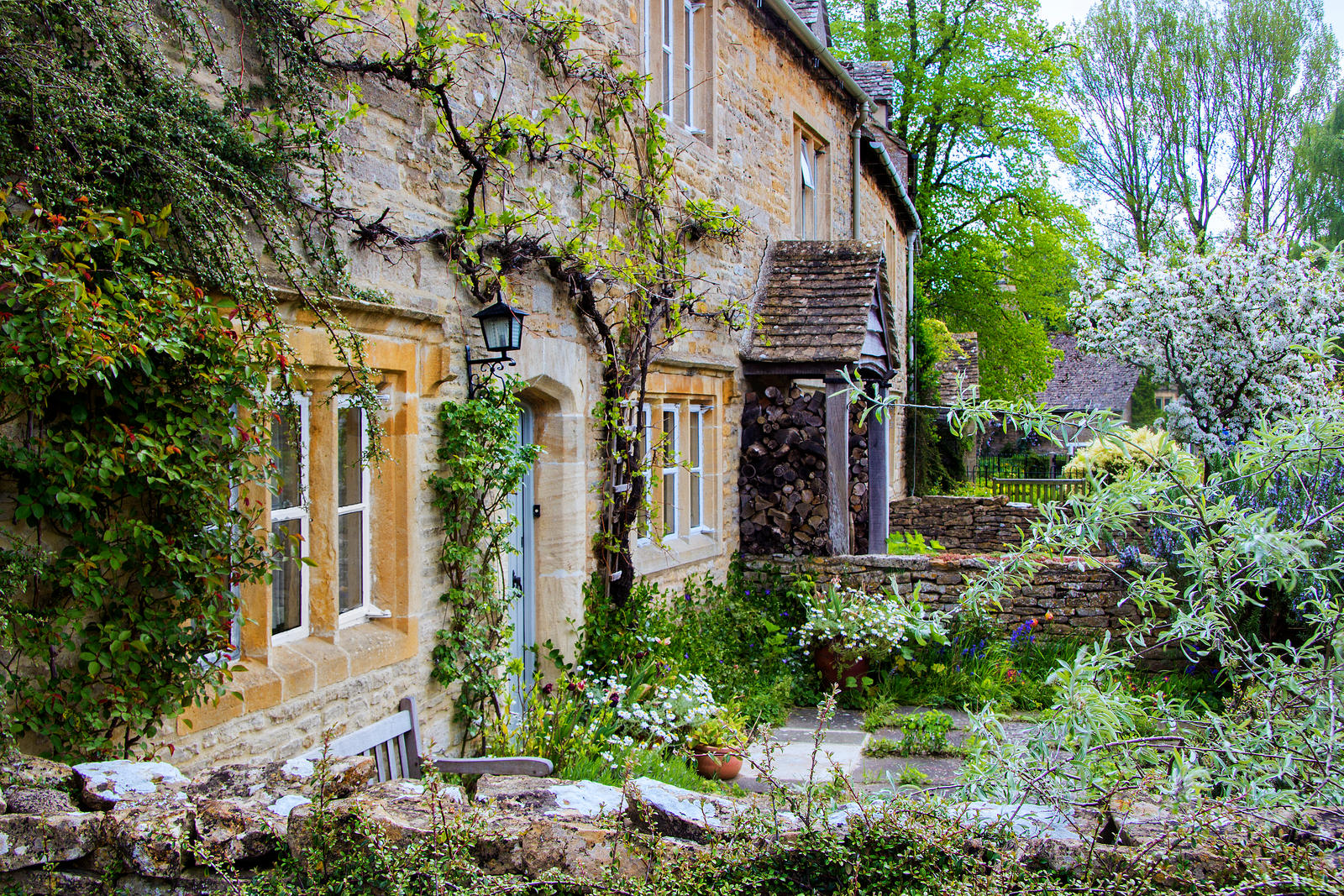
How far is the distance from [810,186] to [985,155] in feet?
44.5

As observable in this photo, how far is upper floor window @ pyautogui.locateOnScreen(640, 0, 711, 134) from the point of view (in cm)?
784

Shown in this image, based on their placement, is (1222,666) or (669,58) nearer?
(1222,666)

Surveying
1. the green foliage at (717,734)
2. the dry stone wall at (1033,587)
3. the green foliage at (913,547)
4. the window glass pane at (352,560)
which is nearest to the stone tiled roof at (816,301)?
the dry stone wall at (1033,587)

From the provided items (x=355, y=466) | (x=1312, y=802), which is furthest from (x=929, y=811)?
(x=355, y=466)

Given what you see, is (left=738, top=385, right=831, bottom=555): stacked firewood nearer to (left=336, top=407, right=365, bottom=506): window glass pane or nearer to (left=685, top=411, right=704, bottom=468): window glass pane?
(left=685, top=411, right=704, bottom=468): window glass pane

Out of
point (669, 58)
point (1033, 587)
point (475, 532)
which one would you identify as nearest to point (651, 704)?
point (475, 532)

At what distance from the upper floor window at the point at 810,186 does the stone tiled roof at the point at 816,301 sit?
1082 millimetres

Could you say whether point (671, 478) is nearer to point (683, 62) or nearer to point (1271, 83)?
point (683, 62)

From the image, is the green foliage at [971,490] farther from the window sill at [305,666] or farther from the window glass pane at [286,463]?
the window glass pane at [286,463]

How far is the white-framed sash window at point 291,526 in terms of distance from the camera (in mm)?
4387

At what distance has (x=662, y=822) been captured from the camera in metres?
2.93

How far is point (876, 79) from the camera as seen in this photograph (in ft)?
60.1

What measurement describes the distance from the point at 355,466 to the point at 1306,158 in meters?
27.0

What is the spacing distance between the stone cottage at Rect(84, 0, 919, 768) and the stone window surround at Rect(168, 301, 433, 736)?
1 cm
